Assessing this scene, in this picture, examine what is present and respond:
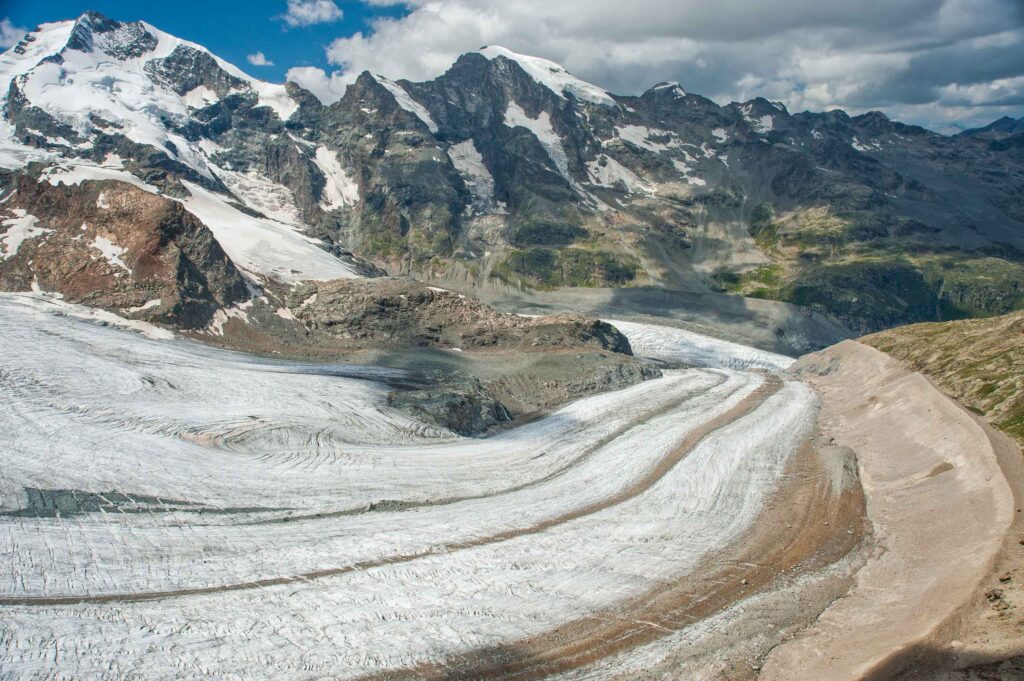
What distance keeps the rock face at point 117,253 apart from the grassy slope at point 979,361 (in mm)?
45911

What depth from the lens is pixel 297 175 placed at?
19838cm

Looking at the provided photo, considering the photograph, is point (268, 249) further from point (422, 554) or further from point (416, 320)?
point (422, 554)

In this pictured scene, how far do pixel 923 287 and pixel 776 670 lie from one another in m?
171

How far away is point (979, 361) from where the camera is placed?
1710 inches

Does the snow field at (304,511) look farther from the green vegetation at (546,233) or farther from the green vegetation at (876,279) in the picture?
the green vegetation at (546,233)

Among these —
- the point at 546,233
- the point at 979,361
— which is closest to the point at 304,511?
the point at 979,361

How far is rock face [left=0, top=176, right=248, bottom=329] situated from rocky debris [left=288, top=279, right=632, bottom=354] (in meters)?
6.29

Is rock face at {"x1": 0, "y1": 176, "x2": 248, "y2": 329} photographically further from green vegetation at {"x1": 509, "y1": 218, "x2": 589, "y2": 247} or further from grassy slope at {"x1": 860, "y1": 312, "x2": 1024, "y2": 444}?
green vegetation at {"x1": 509, "y1": 218, "x2": 589, "y2": 247}

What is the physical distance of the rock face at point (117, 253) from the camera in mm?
48625

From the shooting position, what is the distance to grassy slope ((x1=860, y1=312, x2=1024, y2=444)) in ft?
116

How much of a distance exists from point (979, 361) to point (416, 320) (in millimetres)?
38179

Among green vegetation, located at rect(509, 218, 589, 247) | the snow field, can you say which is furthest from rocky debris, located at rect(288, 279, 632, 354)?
green vegetation, located at rect(509, 218, 589, 247)

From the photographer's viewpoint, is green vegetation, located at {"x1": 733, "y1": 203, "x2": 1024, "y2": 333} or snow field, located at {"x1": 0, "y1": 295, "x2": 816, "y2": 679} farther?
green vegetation, located at {"x1": 733, "y1": 203, "x2": 1024, "y2": 333}

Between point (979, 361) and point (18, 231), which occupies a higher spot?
point (18, 231)
